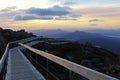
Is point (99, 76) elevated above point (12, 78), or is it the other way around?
point (99, 76)

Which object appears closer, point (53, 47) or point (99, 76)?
point (99, 76)

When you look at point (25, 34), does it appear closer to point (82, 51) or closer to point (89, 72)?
point (82, 51)

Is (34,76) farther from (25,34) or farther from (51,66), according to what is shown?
(25,34)

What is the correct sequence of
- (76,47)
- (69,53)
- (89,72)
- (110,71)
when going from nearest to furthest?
(89,72) < (110,71) < (69,53) < (76,47)

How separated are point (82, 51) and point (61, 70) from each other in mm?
15879

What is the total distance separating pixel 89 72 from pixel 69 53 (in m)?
39.9

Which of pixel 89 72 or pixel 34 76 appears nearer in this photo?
pixel 89 72

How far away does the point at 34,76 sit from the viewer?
15695 mm

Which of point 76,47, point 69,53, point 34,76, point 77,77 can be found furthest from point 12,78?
point 76,47

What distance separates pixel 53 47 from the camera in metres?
50.8

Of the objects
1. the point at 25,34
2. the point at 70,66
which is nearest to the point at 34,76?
the point at 70,66

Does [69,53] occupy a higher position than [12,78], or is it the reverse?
[12,78]

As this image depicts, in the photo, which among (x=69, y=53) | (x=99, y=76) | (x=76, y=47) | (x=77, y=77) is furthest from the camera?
(x=76, y=47)

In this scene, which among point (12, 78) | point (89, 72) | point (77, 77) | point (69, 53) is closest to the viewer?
point (89, 72)
